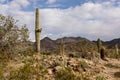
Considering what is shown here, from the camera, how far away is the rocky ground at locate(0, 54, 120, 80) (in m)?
11.1

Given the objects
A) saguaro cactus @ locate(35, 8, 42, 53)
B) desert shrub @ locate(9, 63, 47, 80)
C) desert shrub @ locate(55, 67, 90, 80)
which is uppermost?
saguaro cactus @ locate(35, 8, 42, 53)

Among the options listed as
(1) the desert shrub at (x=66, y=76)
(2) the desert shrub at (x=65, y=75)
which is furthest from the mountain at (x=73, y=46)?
(2) the desert shrub at (x=65, y=75)

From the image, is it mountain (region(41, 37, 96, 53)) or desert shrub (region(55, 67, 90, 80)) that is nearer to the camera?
desert shrub (region(55, 67, 90, 80))

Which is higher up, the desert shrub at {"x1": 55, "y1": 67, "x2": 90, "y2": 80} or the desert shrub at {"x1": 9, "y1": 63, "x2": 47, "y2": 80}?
the desert shrub at {"x1": 9, "y1": 63, "x2": 47, "y2": 80}

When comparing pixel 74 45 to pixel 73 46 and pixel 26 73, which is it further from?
pixel 26 73

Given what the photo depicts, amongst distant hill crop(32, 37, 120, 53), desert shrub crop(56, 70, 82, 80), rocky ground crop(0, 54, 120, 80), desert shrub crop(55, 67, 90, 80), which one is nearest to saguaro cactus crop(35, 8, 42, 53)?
rocky ground crop(0, 54, 120, 80)

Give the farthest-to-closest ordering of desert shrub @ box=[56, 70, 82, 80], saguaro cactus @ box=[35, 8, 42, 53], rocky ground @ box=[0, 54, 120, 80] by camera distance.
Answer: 1. saguaro cactus @ box=[35, 8, 42, 53]
2. desert shrub @ box=[56, 70, 82, 80]
3. rocky ground @ box=[0, 54, 120, 80]

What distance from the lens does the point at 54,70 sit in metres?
14.3

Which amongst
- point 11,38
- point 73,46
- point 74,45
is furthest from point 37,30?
point 74,45

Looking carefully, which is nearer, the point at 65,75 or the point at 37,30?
the point at 65,75

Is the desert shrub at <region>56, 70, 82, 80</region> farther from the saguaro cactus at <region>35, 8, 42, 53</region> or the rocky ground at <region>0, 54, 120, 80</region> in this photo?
the saguaro cactus at <region>35, 8, 42, 53</region>

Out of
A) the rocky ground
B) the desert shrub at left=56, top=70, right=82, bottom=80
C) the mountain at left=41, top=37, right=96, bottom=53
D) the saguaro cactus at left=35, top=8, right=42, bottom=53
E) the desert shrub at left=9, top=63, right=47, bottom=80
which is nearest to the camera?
the desert shrub at left=9, top=63, right=47, bottom=80

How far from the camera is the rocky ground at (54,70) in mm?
11133

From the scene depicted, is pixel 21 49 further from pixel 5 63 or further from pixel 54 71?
pixel 5 63
